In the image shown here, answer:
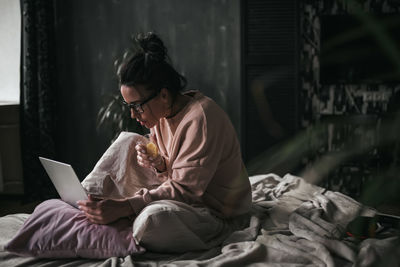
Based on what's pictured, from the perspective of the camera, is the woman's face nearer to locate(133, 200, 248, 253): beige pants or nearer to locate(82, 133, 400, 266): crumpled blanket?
locate(82, 133, 400, 266): crumpled blanket

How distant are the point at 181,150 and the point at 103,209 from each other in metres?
0.34

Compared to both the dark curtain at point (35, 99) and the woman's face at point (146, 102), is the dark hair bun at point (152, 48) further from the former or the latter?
the dark curtain at point (35, 99)

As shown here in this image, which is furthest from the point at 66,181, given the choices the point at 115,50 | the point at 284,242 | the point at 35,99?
the point at 115,50

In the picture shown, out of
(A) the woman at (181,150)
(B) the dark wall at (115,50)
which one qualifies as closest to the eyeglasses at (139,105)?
(A) the woman at (181,150)

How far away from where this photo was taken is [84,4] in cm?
409

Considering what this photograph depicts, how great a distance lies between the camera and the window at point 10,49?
12.7 feet

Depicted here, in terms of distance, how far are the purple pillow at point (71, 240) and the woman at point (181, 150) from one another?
0.04 metres

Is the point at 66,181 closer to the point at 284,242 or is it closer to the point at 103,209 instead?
the point at 103,209

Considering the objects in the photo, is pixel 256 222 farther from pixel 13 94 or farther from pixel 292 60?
pixel 13 94

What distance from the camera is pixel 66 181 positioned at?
153cm

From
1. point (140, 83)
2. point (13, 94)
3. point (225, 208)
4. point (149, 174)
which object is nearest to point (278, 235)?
point (225, 208)

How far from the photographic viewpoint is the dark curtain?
3617 millimetres

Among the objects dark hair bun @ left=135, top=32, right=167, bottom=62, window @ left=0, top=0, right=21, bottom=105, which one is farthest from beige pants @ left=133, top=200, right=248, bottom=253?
window @ left=0, top=0, right=21, bottom=105

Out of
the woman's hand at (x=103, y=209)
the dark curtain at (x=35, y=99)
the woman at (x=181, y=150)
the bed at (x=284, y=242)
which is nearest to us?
the bed at (x=284, y=242)
